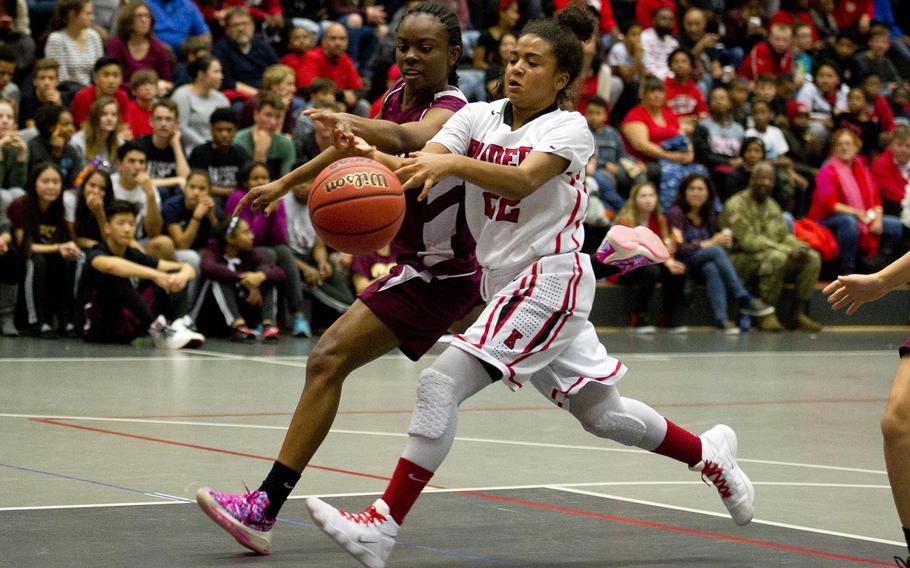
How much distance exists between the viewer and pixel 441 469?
6.62 m

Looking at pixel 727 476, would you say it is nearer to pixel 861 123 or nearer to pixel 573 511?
pixel 573 511

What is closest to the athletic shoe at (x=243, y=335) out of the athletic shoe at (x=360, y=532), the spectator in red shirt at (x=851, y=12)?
the athletic shoe at (x=360, y=532)

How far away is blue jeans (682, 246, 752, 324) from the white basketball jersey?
9490mm

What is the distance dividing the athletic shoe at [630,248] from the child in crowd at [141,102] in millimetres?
8325

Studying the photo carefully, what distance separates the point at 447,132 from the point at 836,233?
1167 centimetres

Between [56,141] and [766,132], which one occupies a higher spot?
[56,141]

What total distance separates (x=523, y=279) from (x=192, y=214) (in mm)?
7868

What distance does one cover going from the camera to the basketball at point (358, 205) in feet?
15.5

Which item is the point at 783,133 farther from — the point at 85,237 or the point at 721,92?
the point at 85,237

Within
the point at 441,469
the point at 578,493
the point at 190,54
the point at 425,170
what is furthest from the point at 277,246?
the point at 425,170

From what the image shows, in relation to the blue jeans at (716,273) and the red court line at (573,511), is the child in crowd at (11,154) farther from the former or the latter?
the blue jeans at (716,273)

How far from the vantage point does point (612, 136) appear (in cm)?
1530

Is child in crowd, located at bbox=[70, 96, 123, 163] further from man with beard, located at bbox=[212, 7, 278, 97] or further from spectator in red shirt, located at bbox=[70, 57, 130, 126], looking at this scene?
man with beard, located at bbox=[212, 7, 278, 97]

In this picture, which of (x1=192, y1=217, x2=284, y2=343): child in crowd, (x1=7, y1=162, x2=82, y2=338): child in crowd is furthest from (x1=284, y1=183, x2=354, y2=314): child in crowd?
(x1=7, y1=162, x2=82, y2=338): child in crowd
